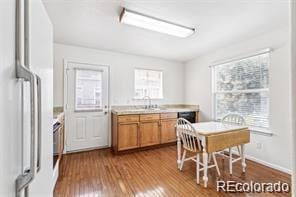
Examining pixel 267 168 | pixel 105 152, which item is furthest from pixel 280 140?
pixel 105 152

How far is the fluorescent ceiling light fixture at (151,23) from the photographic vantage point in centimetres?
220

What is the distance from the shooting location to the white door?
349 centimetres

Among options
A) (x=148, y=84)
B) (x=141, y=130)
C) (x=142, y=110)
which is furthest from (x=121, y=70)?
(x=141, y=130)

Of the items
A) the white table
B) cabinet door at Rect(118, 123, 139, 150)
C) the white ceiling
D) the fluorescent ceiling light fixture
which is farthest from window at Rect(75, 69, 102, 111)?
the white table

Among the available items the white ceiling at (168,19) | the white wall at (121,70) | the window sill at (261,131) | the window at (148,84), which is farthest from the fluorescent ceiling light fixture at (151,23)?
the window sill at (261,131)

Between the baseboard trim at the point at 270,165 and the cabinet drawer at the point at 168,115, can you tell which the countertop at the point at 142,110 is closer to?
the cabinet drawer at the point at 168,115

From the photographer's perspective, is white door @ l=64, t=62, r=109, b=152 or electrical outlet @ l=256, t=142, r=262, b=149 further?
white door @ l=64, t=62, r=109, b=152

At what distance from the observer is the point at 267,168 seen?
107 inches

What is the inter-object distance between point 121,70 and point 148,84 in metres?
0.87

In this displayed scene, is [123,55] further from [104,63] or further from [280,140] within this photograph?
[280,140]

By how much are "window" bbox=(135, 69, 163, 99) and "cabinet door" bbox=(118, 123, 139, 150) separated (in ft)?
3.40

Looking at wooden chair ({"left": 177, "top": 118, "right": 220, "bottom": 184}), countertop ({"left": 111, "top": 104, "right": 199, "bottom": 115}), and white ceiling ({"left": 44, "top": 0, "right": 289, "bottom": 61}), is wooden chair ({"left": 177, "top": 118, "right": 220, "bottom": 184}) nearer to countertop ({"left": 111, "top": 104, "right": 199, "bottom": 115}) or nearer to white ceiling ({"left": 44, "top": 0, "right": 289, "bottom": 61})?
countertop ({"left": 111, "top": 104, "right": 199, "bottom": 115})

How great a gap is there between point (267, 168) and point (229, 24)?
2.52m

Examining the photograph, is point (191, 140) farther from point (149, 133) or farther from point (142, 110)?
point (142, 110)
